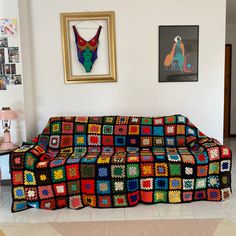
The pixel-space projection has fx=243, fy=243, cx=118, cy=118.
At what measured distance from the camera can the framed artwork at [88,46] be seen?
3055 mm

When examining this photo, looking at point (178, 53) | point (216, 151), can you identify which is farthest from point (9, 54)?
point (216, 151)

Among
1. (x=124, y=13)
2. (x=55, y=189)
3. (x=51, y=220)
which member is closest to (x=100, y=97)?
(x=124, y=13)

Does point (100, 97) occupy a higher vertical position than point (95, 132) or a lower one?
higher

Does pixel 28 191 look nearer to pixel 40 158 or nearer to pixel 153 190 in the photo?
pixel 40 158

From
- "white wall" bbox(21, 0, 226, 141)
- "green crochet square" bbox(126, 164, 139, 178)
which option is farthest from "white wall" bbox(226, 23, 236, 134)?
"green crochet square" bbox(126, 164, 139, 178)

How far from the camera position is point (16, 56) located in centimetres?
282

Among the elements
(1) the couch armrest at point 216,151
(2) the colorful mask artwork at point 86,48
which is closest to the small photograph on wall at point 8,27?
(2) the colorful mask artwork at point 86,48

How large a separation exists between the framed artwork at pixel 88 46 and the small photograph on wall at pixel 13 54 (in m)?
0.57

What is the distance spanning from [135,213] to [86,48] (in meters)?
2.03

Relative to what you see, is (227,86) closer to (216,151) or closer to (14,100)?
(216,151)

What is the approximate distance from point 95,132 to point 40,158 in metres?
0.71

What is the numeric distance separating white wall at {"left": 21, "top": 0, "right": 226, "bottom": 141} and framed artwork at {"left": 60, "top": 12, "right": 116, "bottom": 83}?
0.26ft

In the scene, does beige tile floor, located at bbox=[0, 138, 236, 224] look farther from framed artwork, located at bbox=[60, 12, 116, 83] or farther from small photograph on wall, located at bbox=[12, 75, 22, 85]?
framed artwork, located at bbox=[60, 12, 116, 83]

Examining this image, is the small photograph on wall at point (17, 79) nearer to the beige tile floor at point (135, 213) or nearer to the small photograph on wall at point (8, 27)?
the small photograph on wall at point (8, 27)
